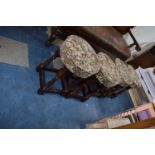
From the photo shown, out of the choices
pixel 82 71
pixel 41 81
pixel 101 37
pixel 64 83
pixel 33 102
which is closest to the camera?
pixel 82 71

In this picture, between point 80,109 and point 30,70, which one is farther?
point 80,109

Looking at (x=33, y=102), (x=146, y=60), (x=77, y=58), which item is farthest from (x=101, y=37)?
(x=146, y=60)

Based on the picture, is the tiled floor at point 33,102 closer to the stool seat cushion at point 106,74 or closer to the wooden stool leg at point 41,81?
the wooden stool leg at point 41,81

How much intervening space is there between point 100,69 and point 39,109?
2.07 feet

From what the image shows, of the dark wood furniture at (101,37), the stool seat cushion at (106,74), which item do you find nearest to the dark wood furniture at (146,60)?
the dark wood furniture at (101,37)

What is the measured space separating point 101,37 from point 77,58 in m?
0.77

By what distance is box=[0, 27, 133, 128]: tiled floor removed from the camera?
1.18 meters

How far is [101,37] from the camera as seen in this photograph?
174cm

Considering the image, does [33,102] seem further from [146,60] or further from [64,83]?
[146,60]
